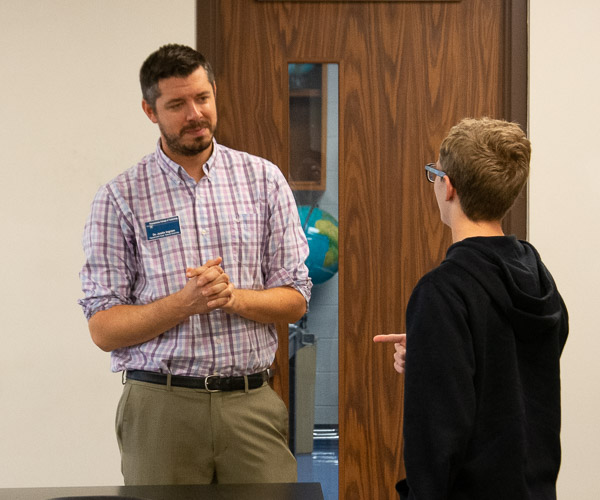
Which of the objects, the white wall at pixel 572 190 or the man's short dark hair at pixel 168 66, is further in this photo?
the white wall at pixel 572 190

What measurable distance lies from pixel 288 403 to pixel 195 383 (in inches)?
38.0

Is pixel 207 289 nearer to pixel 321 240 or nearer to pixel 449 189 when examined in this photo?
pixel 449 189

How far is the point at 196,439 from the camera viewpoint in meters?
1.85

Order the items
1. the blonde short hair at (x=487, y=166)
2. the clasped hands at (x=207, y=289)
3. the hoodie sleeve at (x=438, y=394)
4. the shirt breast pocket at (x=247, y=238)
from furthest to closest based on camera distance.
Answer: the shirt breast pocket at (x=247, y=238) < the clasped hands at (x=207, y=289) < the blonde short hair at (x=487, y=166) < the hoodie sleeve at (x=438, y=394)

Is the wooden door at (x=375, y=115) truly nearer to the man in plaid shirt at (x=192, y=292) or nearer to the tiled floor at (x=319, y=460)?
the tiled floor at (x=319, y=460)

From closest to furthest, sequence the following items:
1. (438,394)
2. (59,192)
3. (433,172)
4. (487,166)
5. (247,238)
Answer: (438,394) → (487,166) → (433,172) → (247,238) → (59,192)

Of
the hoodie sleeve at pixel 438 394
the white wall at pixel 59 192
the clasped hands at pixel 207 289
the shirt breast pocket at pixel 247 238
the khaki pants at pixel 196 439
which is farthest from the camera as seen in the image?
the white wall at pixel 59 192

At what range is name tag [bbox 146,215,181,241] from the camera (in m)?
1.95

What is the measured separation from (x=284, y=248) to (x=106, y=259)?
1.56 ft

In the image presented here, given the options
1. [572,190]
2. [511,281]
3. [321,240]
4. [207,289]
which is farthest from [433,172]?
[572,190]

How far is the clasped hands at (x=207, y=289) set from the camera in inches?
68.4

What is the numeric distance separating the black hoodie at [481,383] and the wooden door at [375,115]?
145 centimetres

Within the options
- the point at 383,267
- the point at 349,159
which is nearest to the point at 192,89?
the point at 349,159

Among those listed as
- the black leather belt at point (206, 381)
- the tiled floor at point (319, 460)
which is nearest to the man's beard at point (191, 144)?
the black leather belt at point (206, 381)
